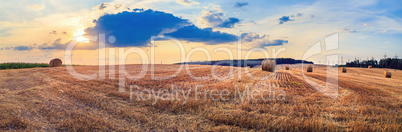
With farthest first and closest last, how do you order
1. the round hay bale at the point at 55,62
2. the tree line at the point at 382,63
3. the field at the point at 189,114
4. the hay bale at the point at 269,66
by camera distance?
the tree line at the point at 382,63 < the round hay bale at the point at 55,62 < the hay bale at the point at 269,66 < the field at the point at 189,114

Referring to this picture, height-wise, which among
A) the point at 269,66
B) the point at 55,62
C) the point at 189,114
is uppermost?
the point at 55,62

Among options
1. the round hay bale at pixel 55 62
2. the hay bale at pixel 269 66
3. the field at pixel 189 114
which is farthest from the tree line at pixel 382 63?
the round hay bale at pixel 55 62

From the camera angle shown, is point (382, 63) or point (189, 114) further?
point (382, 63)

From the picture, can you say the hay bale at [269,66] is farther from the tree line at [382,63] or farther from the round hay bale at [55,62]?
the tree line at [382,63]

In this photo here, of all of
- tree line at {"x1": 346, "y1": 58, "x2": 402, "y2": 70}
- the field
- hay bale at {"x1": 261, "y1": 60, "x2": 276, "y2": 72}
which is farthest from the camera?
tree line at {"x1": 346, "y1": 58, "x2": 402, "y2": 70}

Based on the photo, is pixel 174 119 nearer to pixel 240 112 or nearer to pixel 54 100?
pixel 240 112

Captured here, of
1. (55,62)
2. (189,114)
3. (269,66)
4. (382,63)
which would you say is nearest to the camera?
(189,114)

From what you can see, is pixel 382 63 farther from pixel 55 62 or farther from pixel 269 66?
pixel 55 62

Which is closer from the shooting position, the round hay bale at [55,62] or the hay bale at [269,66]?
the hay bale at [269,66]

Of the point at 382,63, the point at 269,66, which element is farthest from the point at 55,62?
the point at 382,63

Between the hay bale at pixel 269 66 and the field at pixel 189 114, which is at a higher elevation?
the hay bale at pixel 269 66

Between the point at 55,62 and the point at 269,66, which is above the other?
the point at 55,62

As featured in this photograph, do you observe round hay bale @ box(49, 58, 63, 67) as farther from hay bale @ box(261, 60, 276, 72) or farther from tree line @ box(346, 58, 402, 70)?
tree line @ box(346, 58, 402, 70)

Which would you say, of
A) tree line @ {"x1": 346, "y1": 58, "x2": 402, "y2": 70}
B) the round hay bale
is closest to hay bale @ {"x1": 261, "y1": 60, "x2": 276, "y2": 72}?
the round hay bale
